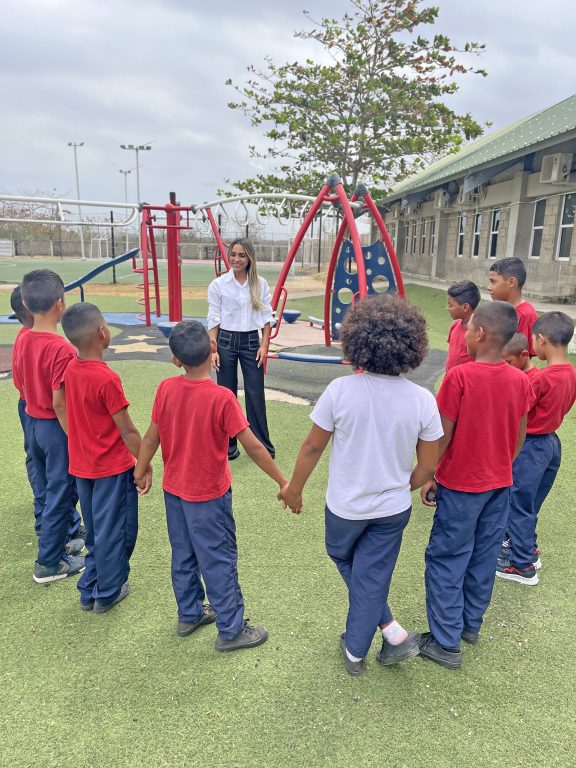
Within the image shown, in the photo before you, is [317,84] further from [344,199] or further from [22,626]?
[22,626]

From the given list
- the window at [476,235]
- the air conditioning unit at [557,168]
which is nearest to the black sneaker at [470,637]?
the air conditioning unit at [557,168]

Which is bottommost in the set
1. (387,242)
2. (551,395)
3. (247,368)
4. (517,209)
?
(247,368)

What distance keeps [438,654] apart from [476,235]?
1885 cm

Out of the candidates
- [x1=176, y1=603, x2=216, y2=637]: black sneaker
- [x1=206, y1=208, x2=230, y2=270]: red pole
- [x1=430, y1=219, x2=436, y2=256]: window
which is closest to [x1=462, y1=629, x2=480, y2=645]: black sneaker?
[x1=176, y1=603, x2=216, y2=637]: black sneaker

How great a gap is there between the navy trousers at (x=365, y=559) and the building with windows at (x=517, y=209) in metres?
12.0

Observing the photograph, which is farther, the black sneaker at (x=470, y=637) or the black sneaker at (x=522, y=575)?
the black sneaker at (x=522, y=575)

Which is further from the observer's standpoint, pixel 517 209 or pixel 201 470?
pixel 517 209

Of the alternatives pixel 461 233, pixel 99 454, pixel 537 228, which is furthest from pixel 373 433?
pixel 461 233

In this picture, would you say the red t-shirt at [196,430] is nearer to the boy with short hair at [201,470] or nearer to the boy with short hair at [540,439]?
the boy with short hair at [201,470]

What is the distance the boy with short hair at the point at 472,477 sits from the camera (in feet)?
6.96

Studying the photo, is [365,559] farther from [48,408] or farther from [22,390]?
[22,390]

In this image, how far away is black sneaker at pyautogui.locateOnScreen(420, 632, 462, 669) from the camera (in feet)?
7.19

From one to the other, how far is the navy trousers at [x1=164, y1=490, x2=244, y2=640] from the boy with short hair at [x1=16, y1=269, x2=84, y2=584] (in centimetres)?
76

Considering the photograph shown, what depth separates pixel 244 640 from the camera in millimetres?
2277
